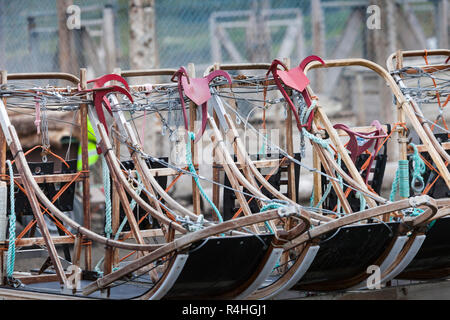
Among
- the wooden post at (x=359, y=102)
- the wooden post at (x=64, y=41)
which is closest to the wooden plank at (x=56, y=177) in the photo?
the wooden post at (x=64, y=41)

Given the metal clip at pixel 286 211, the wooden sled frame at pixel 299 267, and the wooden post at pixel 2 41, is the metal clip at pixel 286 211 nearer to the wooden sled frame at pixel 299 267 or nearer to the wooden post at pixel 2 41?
the wooden sled frame at pixel 299 267

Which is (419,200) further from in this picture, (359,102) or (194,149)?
(359,102)

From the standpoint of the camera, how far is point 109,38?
10375 millimetres

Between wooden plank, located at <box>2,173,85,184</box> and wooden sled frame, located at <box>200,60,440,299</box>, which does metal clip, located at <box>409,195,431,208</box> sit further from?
wooden plank, located at <box>2,173,85,184</box>

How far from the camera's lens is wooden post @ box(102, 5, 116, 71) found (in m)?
10.2

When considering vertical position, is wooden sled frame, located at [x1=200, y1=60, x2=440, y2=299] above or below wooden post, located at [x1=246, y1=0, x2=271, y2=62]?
below

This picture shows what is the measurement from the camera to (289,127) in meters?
5.34

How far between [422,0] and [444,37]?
3.22ft

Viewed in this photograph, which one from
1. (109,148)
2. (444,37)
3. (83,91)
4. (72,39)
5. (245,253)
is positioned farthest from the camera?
(444,37)

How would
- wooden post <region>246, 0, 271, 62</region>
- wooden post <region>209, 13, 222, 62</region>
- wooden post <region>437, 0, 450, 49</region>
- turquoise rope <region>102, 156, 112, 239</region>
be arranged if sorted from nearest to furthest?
turquoise rope <region>102, 156, 112, 239</region> → wooden post <region>209, 13, 222, 62</region> → wooden post <region>246, 0, 271, 62</region> → wooden post <region>437, 0, 450, 49</region>

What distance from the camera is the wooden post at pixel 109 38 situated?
33.6 feet

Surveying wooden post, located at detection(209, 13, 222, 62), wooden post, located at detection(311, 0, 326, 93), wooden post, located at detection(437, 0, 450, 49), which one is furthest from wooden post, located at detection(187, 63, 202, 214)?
wooden post, located at detection(437, 0, 450, 49)
